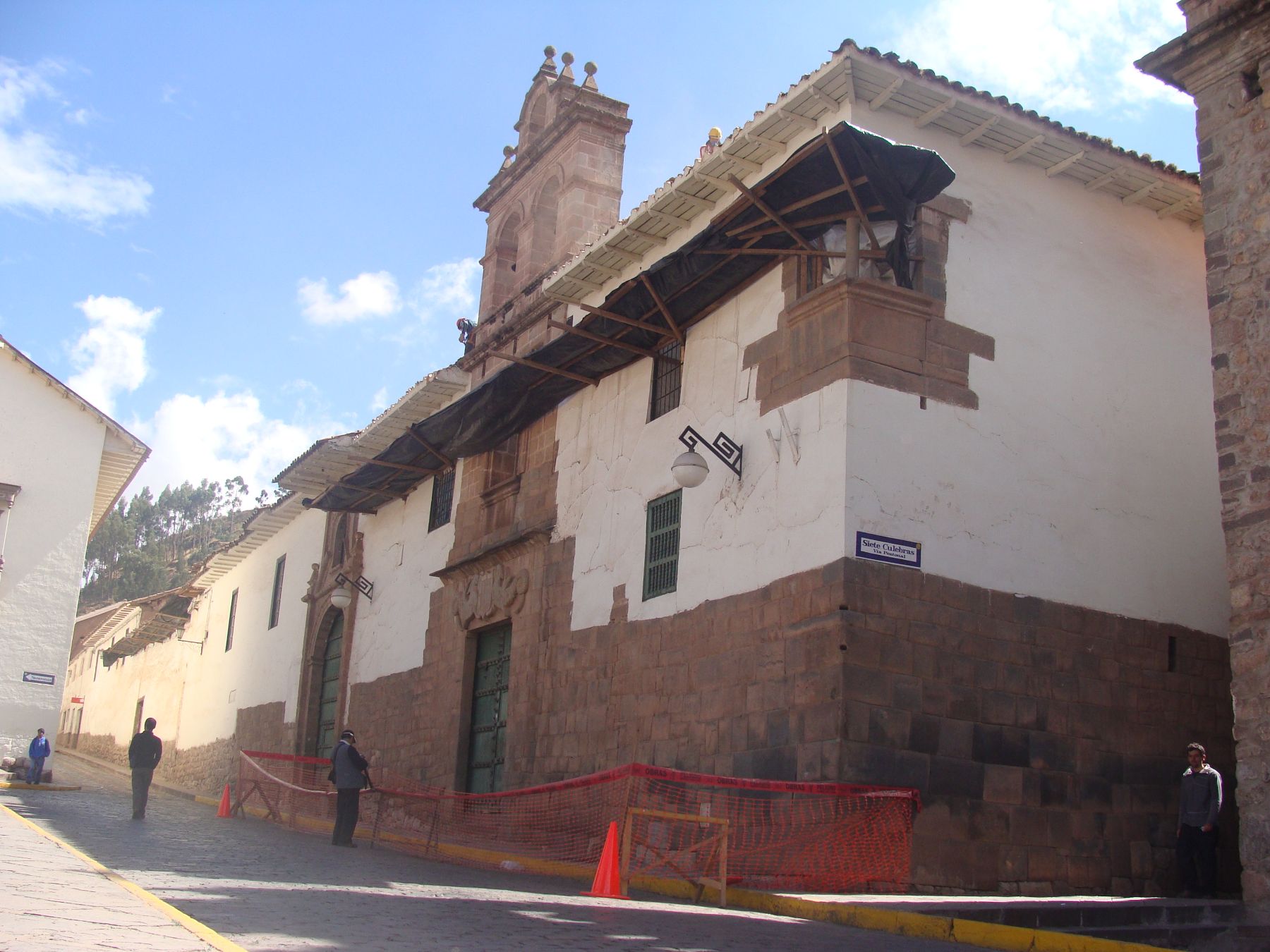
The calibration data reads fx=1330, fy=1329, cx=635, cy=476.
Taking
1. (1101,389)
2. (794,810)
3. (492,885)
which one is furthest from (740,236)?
(492,885)

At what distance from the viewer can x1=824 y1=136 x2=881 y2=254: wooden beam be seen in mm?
10523

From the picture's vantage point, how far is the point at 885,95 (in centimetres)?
1151

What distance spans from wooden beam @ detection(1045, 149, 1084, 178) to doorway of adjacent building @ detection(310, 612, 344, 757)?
1364cm

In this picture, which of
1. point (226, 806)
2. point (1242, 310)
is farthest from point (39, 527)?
point (1242, 310)

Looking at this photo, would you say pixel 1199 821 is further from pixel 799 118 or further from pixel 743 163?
pixel 743 163

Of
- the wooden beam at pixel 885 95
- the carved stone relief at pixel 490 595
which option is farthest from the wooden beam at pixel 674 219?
the carved stone relief at pixel 490 595

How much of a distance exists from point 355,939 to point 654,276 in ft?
26.4

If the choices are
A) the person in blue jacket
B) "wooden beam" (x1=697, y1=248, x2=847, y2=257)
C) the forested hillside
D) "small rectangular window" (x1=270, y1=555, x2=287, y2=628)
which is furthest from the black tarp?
the forested hillside

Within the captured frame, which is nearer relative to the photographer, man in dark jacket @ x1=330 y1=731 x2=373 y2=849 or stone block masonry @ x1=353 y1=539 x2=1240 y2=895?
stone block masonry @ x1=353 y1=539 x2=1240 y2=895

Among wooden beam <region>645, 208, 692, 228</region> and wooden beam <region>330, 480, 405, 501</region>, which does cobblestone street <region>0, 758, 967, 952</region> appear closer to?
wooden beam <region>645, 208, 692, 228</region>

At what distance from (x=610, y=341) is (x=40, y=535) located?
41.2ft

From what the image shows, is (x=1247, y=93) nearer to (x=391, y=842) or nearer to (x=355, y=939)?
(x=355, y=939)

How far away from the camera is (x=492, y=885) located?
962 centimetres

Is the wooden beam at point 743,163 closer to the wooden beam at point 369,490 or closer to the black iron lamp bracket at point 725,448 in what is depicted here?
the black iron lamp bracket at point 725,448
